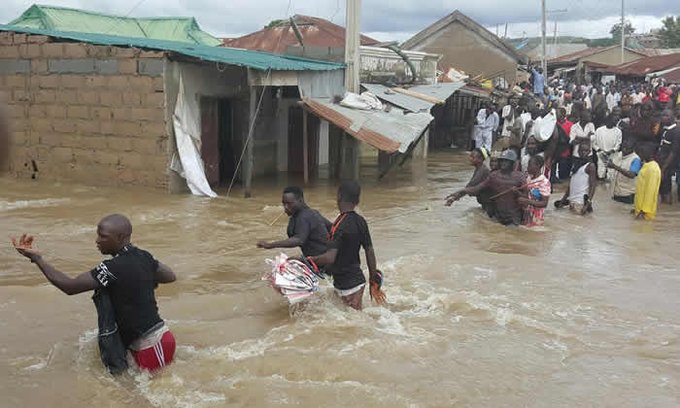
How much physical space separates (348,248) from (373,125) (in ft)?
24.3

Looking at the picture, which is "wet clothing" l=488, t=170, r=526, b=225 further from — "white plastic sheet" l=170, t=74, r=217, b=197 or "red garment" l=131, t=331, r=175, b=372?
"red garment" l=131, t=331, r=175, b=372

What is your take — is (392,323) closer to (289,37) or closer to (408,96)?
(408,96)

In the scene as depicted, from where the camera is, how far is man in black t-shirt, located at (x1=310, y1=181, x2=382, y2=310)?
5168 millimetres

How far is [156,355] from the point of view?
14.3 feet

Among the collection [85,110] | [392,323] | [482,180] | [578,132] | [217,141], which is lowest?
[392,323]

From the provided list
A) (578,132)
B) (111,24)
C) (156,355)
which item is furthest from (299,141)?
(156,355)

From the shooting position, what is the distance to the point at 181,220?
982 centimetres

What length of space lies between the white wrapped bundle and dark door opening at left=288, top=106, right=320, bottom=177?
9.85 metres

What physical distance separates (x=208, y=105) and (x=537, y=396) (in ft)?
30.8

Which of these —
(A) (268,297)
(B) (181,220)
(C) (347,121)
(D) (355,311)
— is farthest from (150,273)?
(C) (347,121)

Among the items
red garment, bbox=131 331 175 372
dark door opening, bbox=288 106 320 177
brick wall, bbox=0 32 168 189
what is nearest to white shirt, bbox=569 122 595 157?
dark door opening, bbox=288 106 320 177

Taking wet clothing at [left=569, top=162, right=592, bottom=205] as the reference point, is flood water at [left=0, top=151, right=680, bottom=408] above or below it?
below

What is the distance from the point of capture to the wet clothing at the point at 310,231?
562cm

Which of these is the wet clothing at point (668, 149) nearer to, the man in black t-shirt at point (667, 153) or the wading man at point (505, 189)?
the man in black t-shirt at point (667, 153)
